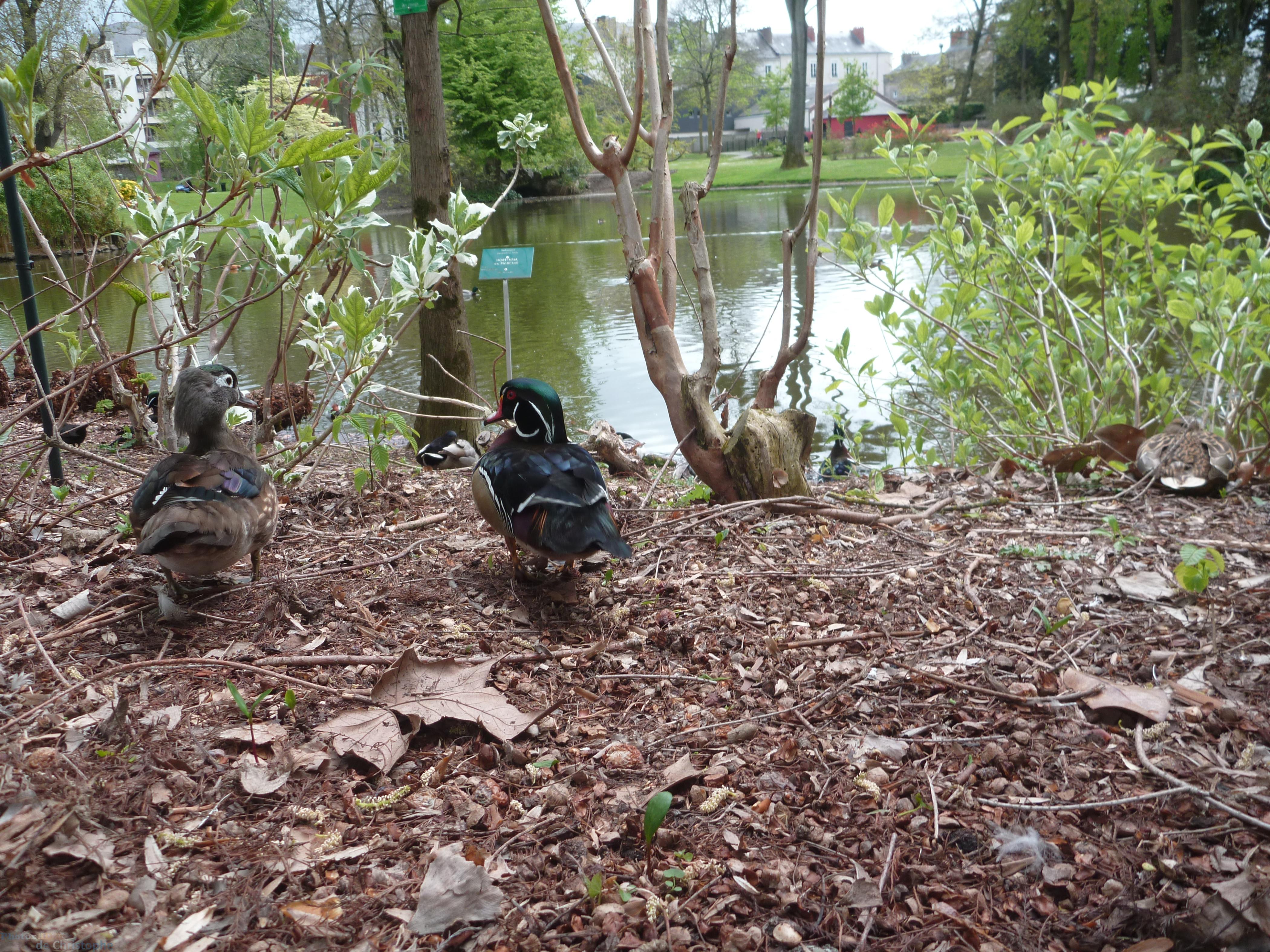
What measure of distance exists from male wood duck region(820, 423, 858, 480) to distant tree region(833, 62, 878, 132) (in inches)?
2367

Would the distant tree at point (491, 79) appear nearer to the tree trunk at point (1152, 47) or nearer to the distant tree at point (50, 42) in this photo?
the distant tree at point (50, 42)

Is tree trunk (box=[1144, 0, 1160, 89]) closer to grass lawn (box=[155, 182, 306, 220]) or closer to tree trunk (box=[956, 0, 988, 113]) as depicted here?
tree trunk (box=[956, 0, 988, 113])

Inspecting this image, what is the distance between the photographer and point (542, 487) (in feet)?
9.82

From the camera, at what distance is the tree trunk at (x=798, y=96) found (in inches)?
1266

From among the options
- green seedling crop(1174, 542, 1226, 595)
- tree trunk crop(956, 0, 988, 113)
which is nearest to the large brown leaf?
green seedling crop(1174, 542, 1226, 595)

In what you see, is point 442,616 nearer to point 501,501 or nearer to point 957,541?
point 501,501

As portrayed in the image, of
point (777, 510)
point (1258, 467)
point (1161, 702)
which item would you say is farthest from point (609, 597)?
point (1258, 467)

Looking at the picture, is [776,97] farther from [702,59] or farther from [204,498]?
[204,498]

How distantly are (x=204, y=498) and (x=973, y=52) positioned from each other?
46.6 metres

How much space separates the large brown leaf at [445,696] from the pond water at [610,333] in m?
3.56

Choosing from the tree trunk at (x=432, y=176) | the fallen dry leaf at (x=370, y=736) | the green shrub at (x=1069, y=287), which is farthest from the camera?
the tree trunk at (x=432, y=176)

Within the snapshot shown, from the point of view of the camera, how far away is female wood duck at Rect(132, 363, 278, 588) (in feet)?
8.86

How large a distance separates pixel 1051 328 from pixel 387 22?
1129 cm

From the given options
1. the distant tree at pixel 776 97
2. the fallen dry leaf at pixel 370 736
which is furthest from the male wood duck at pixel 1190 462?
the distant tree at pixel 776 97
